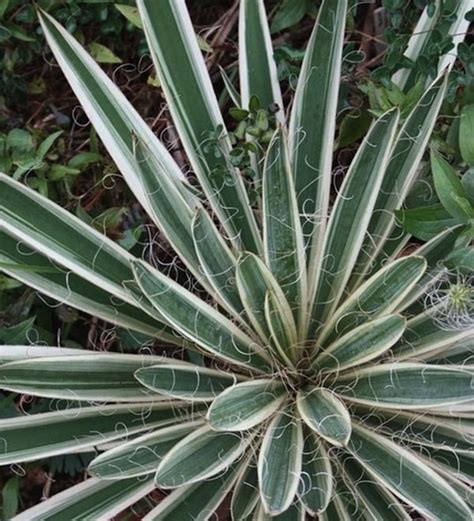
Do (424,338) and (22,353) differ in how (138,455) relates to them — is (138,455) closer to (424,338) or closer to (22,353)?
(22,353)

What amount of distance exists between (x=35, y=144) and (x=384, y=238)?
74 cm

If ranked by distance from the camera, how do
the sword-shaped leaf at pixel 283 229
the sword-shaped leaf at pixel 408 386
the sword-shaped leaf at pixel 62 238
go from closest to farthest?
the sword-shaped leaf at pixel 408 386, the sword-shaped leaf at pixel 283 229, the sword-shaped leaf at pixel 62 238

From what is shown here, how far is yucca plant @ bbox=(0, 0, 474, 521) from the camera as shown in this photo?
115cm

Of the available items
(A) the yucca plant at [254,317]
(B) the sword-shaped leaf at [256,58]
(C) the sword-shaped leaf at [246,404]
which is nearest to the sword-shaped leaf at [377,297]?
(A) the yucca plant at [254,317]

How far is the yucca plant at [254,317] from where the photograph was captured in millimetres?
1146

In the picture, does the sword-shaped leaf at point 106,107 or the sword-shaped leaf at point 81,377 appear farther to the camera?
the sword-shaped leaf at point 106,107

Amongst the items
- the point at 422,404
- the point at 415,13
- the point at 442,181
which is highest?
the point at 415,13

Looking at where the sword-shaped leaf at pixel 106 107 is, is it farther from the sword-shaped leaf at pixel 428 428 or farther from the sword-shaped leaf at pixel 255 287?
the sword-shaped leaf at pixel 428 428

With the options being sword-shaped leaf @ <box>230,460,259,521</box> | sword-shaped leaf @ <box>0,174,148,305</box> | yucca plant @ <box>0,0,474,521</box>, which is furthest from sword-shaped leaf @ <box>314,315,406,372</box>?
sword-shaped leaf @ <box>0,174,148,305</box>

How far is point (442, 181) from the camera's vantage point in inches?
47.5

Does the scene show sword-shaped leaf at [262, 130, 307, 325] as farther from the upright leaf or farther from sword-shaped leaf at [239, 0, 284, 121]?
sword-shaped leaf at [239, 0, 284, 121]

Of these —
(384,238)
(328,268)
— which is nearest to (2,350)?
(328,268)

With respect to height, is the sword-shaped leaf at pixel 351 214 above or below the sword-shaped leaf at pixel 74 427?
above

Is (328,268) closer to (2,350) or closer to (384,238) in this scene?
(384,238)
